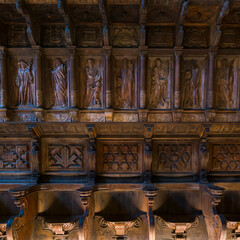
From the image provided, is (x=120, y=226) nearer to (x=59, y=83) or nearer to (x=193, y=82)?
(x=59, y=83)

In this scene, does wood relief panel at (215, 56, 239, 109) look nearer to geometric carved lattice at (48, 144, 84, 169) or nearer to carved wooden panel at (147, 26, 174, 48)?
carved wooden panel at (147, 26, 174, 48)

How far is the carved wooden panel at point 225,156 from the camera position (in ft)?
10.4

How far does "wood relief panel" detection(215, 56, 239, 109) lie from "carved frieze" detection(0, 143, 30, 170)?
3.88m

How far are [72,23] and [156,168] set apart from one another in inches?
124

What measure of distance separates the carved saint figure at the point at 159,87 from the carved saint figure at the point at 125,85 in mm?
411

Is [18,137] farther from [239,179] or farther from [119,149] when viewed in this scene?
[239,179]

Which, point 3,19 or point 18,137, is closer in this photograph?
point 3,19

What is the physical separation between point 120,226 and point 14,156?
2.45 meters

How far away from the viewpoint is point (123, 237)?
2.98 meters

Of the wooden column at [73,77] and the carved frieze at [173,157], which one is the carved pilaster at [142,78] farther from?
the wooden column at [73,77]

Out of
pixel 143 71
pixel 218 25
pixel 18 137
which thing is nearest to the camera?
pixel 218 25

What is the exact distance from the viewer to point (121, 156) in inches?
124

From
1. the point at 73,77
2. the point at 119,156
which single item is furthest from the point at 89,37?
the point at 119,156

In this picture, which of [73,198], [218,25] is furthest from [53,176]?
[218,25]
